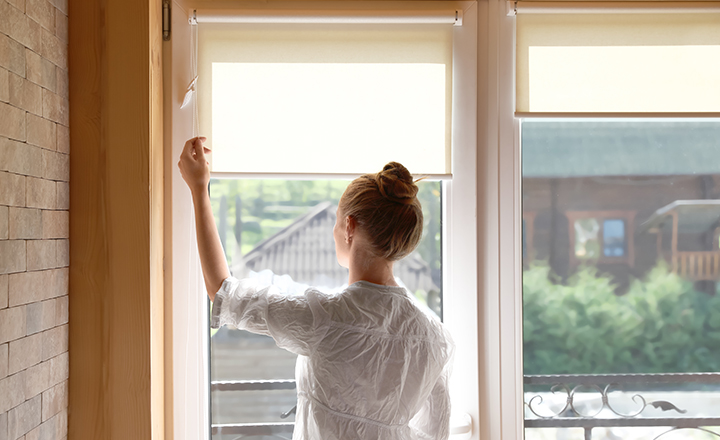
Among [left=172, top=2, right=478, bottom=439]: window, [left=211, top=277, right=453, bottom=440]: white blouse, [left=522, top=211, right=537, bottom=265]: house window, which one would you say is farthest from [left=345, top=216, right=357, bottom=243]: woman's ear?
[left=522, top=211, right=537, bottom=265]: house window

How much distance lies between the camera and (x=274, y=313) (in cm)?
98

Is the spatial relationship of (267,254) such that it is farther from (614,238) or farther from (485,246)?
(614,238)

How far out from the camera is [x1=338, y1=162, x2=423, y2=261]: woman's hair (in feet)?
3.27

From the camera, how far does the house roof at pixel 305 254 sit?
1.35 meters

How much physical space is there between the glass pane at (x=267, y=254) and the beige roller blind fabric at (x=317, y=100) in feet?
0.28

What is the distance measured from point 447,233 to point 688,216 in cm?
72

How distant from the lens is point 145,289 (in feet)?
3.82

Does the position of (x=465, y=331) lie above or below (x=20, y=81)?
below

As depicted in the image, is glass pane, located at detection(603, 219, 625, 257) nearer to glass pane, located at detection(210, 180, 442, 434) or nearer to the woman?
glass pane, located at detection(210, 180, 442, 434)

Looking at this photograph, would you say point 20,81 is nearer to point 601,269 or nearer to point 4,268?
point 4,268

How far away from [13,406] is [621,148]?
1.63 metres

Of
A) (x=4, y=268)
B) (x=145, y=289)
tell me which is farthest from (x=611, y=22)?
(x=4, y=268)

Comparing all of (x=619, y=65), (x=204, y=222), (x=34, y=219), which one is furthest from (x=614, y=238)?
(x=34, y=219)

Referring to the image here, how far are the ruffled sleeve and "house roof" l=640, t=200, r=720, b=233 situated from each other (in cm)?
104
